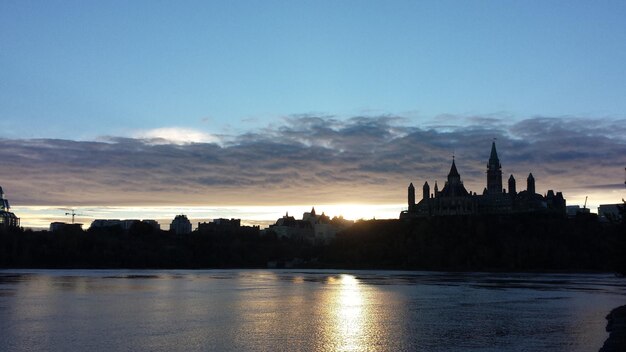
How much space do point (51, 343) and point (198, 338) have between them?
26.5ft

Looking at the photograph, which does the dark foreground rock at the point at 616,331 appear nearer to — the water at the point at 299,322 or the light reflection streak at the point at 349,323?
the water at the point at 299,322

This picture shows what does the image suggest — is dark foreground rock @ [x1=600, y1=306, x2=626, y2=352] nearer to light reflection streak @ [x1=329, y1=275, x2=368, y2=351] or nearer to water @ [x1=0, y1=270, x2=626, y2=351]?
water @ [x1=0, y1=270, x2=626, y2=351]

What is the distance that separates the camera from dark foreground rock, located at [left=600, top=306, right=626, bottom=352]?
109 feet

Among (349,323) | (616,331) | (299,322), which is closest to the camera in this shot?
(616,331)

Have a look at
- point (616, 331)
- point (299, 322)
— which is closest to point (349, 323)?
point (299, 322)

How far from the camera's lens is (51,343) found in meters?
35.5

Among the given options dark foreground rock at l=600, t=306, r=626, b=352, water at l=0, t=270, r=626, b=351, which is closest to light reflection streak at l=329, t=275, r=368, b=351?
water at l=0, t=270, r=626, b=351

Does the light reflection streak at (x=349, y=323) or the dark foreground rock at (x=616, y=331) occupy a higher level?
the dark foreground rock at (x=616, y=331)

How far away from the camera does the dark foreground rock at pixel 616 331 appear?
109ft

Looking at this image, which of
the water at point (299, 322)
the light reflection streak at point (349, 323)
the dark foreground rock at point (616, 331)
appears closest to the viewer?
the dark foreground rock at point (616, 331)

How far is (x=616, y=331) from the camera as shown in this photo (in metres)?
39.8

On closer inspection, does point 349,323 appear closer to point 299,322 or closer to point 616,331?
point 299,322

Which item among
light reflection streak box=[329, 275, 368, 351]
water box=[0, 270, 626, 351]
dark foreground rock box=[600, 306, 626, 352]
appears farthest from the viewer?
light reflection streak box=[329, 275, 368, 351]

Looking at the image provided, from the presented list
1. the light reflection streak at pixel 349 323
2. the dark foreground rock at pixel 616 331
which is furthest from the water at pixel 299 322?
the dark foreground rock at pixel 616 331
